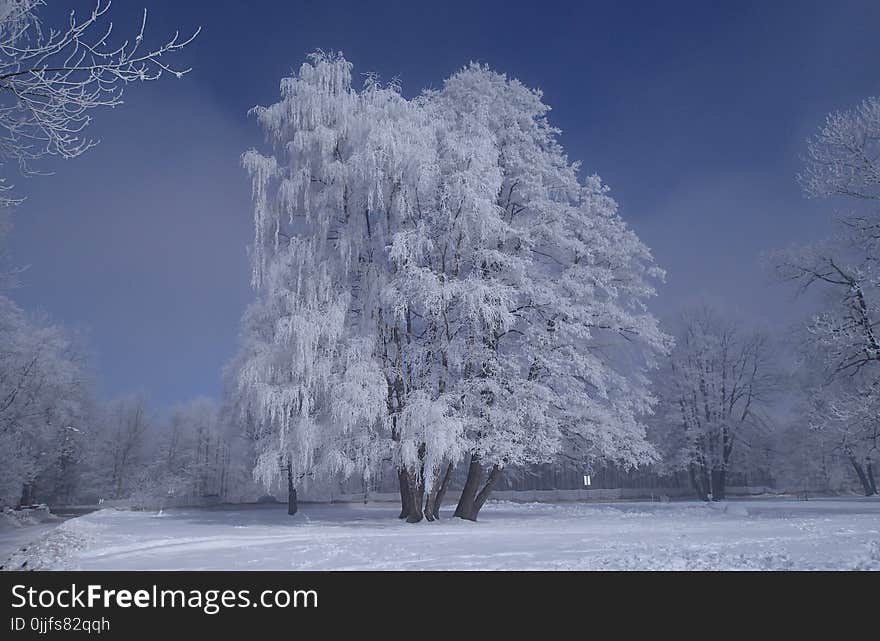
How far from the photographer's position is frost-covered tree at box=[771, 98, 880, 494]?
1644 cm

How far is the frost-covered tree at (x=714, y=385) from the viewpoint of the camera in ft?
123

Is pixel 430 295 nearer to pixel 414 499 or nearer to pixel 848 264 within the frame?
pixel 414 499

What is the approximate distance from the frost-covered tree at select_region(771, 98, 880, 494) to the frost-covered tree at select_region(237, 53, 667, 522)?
449cm

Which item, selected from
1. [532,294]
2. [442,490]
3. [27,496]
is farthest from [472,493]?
[27,496]

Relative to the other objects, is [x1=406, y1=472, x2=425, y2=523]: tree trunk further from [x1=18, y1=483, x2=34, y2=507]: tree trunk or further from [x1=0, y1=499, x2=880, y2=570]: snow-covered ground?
[x1=18, y1=483, x2=34, y2=507]: tree trunk

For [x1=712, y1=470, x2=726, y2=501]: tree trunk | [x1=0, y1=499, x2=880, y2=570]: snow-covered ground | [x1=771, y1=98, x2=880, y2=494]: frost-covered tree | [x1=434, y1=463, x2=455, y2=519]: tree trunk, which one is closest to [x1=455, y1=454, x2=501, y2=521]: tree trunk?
[x1=434, y1=463, x2=455, y2=519]: tree trunk

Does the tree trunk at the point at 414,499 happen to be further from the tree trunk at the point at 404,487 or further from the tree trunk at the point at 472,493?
the tree trunk at the point at 472,493

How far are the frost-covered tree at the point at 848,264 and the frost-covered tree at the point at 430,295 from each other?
4.49 meters
